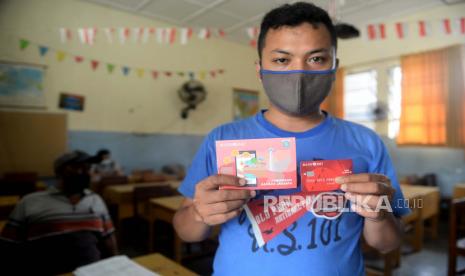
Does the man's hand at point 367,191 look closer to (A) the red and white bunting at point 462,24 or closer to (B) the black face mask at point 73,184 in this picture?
(B) the black face mask at point 73,184

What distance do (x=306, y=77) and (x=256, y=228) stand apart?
0.48 m

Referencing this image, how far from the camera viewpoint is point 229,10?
18.6 feet

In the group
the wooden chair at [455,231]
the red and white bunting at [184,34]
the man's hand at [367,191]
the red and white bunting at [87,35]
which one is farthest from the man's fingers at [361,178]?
the red and white bunting at [184,34]

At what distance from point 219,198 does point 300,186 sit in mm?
261

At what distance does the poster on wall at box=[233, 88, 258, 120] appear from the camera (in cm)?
760

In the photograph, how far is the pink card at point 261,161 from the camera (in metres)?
0.81

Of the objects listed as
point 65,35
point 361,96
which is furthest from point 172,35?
point 361,96

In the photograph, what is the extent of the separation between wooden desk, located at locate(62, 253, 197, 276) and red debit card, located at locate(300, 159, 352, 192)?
0.81 m

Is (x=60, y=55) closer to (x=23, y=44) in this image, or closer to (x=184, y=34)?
(x=23, y=44)

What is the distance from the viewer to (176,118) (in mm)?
6590

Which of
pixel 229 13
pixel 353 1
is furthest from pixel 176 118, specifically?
pixel 353 1

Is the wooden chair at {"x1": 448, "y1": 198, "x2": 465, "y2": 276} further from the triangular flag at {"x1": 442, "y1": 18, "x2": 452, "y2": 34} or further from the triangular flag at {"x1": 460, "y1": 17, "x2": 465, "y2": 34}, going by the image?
the triangular flag at {"x1": 442, "y1": 18, "x2": 452, "y2": 34}

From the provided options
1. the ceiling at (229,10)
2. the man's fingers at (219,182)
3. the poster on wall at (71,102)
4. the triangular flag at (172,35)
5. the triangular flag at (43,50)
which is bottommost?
the man's fingers at (219,182)

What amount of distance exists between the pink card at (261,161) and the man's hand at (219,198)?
0.03 meters
